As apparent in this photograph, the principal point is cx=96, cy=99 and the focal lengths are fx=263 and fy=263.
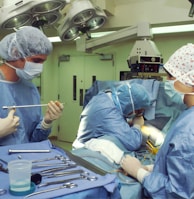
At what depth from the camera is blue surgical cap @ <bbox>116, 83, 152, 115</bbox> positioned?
6.98 feet

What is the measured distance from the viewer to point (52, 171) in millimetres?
986

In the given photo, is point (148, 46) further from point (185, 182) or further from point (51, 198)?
point (51, 198)

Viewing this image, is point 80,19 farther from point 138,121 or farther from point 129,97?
point 138,121

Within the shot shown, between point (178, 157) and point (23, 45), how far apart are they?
3.45ft

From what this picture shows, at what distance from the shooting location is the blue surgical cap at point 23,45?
1.55 meters

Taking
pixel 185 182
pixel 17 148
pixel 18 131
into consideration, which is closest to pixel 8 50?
pixel 18 131

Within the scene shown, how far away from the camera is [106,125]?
1.96 m

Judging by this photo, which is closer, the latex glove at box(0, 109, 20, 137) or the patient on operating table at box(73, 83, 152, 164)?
the latex glove at box(0, 109, 20, 137)

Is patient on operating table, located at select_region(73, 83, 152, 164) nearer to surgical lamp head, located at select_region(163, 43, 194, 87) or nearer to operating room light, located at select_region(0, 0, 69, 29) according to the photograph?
surgical lamp head, located at select_region(163, 43, 194, 87)

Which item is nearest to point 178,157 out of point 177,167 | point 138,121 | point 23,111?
point 177,167

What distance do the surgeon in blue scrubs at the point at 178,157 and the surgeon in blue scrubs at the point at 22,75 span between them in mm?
647

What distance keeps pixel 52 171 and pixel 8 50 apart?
887 mm

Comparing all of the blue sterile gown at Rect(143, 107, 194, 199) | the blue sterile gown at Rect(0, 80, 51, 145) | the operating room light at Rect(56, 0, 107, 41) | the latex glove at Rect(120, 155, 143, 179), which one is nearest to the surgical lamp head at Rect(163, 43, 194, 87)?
the blue sterile gown at Rect(143, 107, 194, 199)

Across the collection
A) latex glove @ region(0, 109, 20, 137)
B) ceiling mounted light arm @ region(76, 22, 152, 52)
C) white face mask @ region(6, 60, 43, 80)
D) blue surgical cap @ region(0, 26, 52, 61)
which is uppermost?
ceiling mounted light arm @ region(76, 22, 152, 52)
